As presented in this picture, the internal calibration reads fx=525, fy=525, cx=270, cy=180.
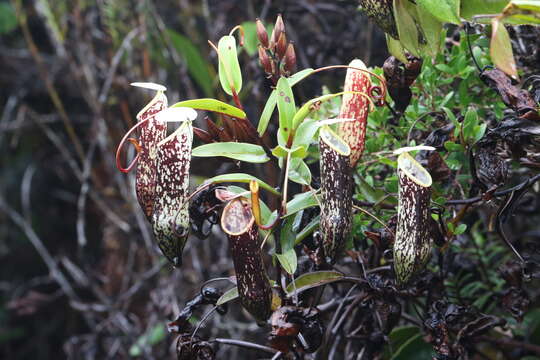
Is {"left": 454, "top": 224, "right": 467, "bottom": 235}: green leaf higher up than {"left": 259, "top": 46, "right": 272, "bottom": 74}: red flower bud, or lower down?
lower down

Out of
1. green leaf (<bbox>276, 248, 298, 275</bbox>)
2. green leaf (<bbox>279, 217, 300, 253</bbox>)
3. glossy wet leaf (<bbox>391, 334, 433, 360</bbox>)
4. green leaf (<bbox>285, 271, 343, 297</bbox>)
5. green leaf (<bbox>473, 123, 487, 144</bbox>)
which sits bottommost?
glossy wet leaf (<bbox>391, 334, 433, 360</bbox>)

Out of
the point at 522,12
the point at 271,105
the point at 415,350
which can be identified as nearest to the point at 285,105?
the point at 271,105

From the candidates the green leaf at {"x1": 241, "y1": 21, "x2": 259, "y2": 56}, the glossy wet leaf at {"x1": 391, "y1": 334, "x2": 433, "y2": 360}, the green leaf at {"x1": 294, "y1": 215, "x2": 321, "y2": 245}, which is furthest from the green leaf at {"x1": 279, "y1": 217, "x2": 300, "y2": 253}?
the green leaf at {"x1": 241, "y1": 21, "x2": 259, "y2": 56}

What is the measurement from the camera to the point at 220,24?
4.85 feet

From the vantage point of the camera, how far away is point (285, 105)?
0.56 m

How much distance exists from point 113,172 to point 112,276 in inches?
15.5

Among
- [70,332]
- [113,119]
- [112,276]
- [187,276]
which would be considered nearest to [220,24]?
[113,119]

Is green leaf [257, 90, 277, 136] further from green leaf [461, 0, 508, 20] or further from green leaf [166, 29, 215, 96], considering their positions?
green leaf [166, 29, 215, 96]

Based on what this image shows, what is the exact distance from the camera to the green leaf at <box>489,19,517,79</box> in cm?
45

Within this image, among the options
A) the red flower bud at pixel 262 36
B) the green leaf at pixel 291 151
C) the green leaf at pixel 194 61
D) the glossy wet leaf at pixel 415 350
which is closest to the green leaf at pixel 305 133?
the green leaf at pixel 291 151

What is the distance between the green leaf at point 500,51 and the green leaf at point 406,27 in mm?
136

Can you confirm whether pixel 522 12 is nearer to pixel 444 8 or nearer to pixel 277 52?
pixel 444 8

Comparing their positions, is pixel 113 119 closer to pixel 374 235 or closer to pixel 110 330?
pixel 110 330

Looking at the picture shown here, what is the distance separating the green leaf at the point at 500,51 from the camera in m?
0.45
